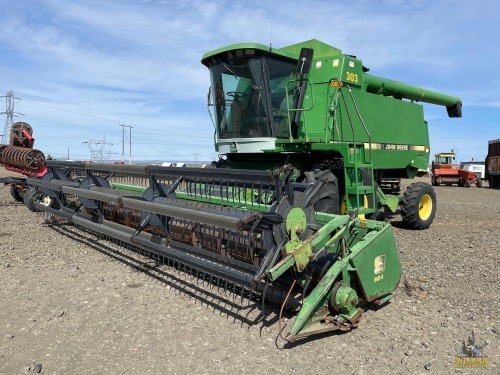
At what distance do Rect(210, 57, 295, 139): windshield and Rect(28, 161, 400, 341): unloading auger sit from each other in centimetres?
152

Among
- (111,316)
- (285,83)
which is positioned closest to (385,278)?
(111,316)

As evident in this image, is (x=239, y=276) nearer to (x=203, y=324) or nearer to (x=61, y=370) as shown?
(x=203, y=324)

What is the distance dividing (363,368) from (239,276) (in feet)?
3.48

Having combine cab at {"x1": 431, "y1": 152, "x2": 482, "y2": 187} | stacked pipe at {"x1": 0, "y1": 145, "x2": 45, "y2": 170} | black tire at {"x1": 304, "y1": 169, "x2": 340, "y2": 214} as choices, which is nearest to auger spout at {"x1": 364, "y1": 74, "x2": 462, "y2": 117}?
black tire at {"x1": 304, "y1": 169, "x2": 340, "y2": 214}

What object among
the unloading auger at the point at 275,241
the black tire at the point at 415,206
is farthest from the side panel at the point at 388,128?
the unloading auger at the point at 275,241

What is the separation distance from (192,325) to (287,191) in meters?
1.27

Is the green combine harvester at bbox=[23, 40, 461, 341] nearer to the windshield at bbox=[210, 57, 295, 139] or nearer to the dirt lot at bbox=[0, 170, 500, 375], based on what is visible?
the windshield at bbox=[210, 57, 295, 139]

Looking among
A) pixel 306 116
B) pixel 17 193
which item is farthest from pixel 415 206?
pixel 17 193

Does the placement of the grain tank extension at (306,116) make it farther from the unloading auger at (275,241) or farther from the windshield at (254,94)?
the unloading auger at (275,241)

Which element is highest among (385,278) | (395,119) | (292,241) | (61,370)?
(395,119)

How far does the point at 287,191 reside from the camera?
316 centimetres

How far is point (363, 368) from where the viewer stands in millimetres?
2570

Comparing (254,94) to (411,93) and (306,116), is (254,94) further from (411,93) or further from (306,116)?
(411,93)

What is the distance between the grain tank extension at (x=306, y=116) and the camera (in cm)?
504
